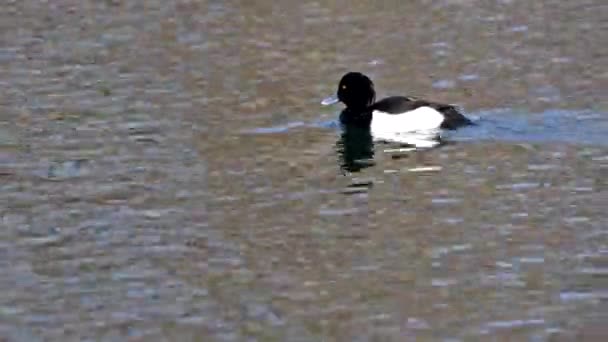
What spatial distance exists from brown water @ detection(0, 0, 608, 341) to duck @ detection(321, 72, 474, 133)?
290mm

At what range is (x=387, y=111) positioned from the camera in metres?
18.4

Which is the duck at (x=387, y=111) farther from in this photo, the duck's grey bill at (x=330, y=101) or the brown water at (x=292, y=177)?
the brown water at (x=292, y=177)

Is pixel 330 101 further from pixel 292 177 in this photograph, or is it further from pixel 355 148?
pixel 292 177

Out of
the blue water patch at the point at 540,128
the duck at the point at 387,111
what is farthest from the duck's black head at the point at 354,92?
the blue water patch at the point at 540,128

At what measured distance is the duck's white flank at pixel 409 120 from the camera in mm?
17750

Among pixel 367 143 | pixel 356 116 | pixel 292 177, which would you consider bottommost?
pixel 367 143

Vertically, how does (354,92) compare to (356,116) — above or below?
above

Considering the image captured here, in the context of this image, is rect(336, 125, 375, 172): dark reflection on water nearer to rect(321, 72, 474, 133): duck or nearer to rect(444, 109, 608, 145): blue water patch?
rect(321, 72, 474, 133): duck

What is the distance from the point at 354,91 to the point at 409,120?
3.55 feet

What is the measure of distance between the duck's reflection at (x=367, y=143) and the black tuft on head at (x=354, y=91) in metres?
0.50

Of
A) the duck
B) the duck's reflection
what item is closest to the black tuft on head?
the duck

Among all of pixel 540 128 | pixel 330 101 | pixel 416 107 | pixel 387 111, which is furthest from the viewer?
pixel 330 101

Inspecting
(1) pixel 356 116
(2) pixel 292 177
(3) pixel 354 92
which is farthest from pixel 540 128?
(2) pixel 292 177

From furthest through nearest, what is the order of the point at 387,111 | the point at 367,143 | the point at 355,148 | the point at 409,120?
the point at 387,111
the point at 409,120
the point at 367,143
the point at 355,148
